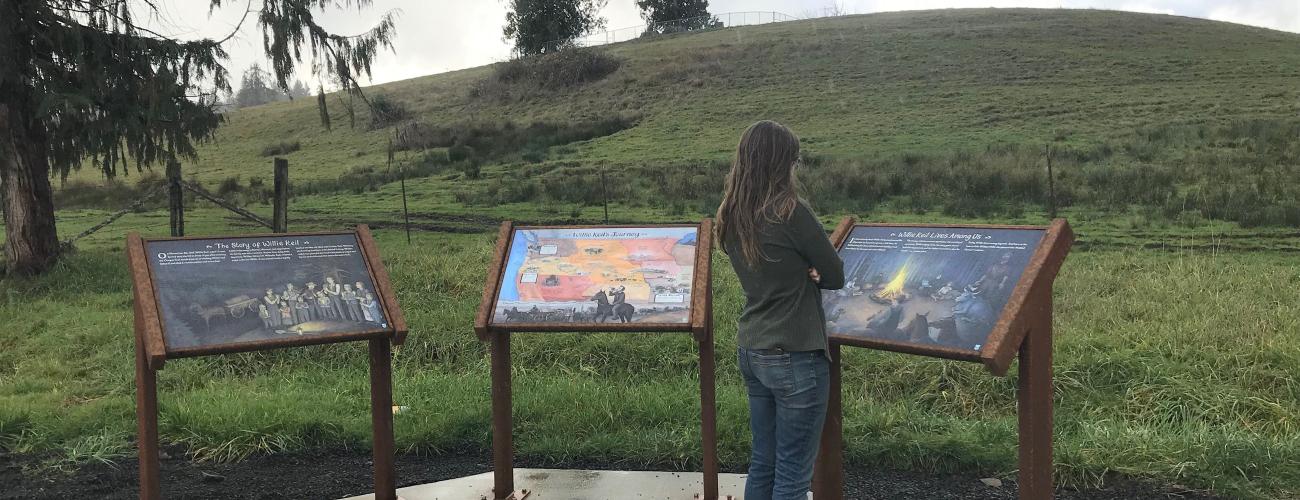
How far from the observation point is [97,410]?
618cm

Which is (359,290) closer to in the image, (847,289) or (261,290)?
(261,290)

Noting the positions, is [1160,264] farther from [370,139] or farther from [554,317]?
[370,139]

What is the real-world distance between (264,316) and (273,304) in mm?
76

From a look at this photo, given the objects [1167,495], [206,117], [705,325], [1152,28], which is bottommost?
[1167,495]

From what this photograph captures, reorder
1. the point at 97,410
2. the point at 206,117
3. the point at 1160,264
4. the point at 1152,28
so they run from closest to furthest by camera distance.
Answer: the point at 97,410 < the point at 1160,264 < the point at 206,117 < the point at 1152,28

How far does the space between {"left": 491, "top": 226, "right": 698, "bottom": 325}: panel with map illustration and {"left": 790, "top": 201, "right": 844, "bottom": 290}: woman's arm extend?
108 cm

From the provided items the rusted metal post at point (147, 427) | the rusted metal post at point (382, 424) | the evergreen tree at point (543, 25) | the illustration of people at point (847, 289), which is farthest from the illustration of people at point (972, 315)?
the evergreen tree at point (543, 25)

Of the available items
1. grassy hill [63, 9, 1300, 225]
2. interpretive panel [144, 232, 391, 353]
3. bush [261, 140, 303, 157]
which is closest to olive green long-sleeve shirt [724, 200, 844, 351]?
interpretive panel [144, 232, 391, 353]

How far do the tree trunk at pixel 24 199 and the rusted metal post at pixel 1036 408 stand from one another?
12.5 meters

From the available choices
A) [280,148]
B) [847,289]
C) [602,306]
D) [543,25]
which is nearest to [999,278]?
[847,289]

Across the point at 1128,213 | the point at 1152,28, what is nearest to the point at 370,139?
the point at 1128,213

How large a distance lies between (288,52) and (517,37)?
37.3 meters

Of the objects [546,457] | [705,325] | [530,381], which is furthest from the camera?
[530,381]

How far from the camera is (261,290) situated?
416 centimetres
